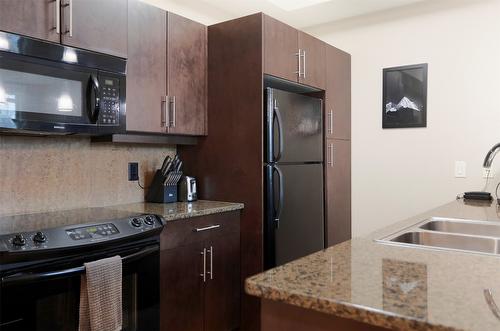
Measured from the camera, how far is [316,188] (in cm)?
306

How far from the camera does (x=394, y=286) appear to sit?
2.78 ft

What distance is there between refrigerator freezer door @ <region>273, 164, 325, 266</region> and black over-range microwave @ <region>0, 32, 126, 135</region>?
1106mm

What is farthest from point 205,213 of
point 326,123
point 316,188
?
point 326,123

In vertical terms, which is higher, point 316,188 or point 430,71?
point 430,71

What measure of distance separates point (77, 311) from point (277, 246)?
1.28 m

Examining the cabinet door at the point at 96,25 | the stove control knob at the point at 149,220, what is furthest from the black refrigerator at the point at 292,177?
the cabinet door at the point at 96,25

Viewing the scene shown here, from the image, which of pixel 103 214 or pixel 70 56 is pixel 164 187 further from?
pixel 70 56

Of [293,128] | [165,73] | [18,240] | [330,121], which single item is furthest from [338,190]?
[18,240]

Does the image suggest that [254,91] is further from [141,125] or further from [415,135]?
[415,135]

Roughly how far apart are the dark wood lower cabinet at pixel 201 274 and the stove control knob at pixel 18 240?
709mm

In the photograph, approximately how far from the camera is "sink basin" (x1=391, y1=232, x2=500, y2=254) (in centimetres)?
154

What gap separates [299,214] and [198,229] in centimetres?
84

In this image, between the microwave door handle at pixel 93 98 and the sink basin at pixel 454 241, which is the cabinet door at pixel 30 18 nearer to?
the microwave door handle at pixel 93 98

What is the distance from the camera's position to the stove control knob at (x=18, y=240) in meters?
1.49
